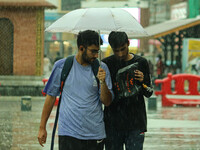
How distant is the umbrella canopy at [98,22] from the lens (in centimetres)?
546

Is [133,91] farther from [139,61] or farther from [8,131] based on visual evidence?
[8,131]

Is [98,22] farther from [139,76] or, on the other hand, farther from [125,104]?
[125,104]

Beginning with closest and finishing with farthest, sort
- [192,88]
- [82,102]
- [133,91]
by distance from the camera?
[82,102], [133,91], [192,88]

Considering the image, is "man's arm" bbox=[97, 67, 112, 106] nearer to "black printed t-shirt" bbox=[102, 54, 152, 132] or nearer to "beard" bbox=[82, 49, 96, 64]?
"beard" bbox=[82, 49, 96, 64]

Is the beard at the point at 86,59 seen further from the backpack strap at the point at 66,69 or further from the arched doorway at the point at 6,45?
the arched doorway at the point at 6,45

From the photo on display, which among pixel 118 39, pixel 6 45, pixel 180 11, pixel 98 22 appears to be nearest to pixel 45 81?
pixel 6 45

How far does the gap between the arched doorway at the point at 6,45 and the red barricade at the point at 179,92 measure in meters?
6.69

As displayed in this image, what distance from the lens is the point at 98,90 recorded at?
16.1 ft

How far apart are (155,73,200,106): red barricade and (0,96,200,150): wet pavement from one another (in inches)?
26.0

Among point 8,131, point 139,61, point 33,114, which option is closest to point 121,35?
point 139,61

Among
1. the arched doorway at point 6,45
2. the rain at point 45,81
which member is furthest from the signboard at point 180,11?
the arched doorway at point 6,45

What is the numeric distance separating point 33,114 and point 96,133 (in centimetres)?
954

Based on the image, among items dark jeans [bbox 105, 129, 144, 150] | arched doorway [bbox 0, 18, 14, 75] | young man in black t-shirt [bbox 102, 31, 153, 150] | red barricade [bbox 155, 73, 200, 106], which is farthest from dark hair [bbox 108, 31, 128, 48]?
arched doorway [bbox 0, 18, 14, 75]

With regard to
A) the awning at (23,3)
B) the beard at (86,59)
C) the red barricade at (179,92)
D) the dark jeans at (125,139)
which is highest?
the awning at (23,3)
